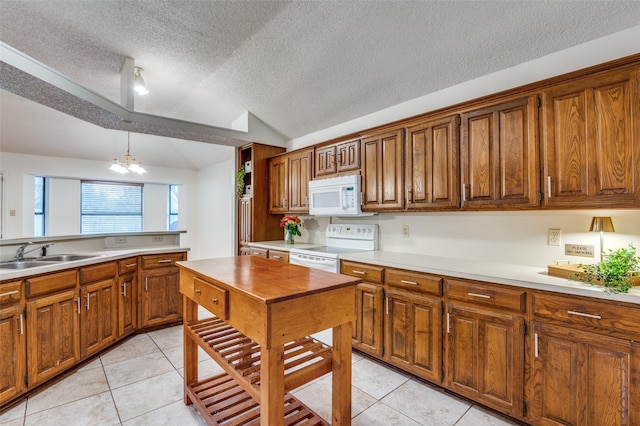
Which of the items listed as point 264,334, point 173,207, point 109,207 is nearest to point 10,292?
point 264,334

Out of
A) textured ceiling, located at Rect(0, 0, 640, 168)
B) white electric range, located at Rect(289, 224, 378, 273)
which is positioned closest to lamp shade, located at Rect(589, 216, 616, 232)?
textured ceiling, located at Rect(0, 0, 640, 168)

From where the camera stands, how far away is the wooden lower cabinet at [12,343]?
1982 mm

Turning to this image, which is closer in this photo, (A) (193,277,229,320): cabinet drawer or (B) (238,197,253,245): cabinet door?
(A) (193,277,229,320): cabinet drawer

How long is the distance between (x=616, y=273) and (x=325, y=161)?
2.68 m

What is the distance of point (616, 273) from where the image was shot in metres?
1.55

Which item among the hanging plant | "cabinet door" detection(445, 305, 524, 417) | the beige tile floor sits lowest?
the beige tile floor

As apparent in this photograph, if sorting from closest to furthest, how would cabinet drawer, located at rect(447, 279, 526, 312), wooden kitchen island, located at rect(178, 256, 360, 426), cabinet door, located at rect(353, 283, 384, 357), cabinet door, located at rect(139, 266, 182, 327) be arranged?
1. wooden kitchen island, located at rect(178, 256, 360, 426)
2. cabinet drawer, located at rect(447, 279, 526, 312)
3. cabinet door, located at rect(353, 283, 384, 357)
4. cabinet door, located at rect(139, 266, 182, 327)

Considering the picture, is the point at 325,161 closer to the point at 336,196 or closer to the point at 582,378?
the point at 336,196

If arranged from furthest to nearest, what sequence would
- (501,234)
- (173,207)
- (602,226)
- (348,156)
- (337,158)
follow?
(173,207) < (337,158) < (348,156) < (501,234) < (602,226)

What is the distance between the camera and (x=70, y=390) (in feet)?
7.29

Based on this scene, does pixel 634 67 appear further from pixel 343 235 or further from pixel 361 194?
pixel 343 235

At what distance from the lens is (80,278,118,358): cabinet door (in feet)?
8.44

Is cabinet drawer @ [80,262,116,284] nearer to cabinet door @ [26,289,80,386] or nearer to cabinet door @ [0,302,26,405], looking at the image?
cabinet door @ [26,289,80,386]

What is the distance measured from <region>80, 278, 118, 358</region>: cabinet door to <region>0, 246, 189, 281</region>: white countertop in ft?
0.73
